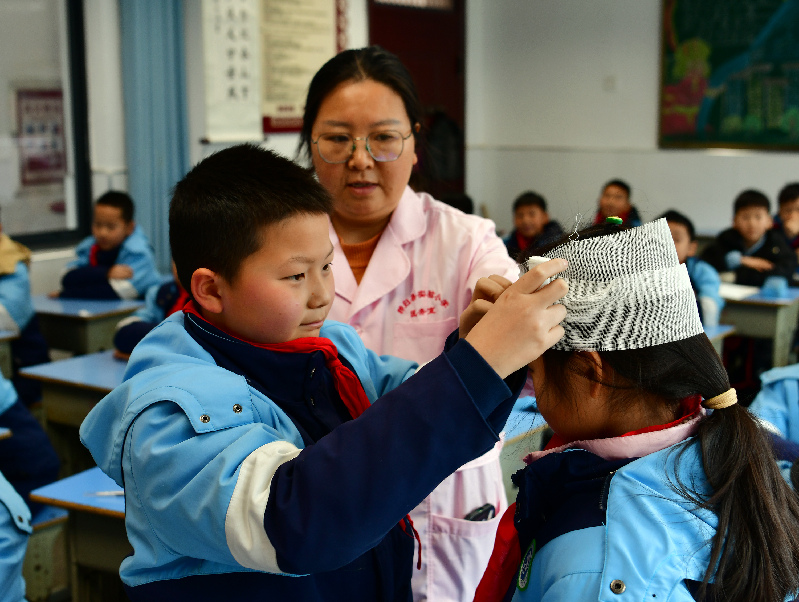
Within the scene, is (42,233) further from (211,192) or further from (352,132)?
(211,192)

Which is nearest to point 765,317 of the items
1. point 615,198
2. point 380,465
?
point 615,198

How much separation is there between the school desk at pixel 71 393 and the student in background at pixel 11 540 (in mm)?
1136

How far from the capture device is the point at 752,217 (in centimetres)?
544

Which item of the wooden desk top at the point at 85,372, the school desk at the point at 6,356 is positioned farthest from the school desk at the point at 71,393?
the school desk at the point at 6,356

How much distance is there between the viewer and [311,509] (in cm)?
70

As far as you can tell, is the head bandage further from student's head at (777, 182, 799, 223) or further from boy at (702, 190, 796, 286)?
student's head at (777, 182, 799, 223)

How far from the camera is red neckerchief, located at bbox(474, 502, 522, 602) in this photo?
1.03 meters

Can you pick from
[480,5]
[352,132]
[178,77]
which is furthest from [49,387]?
[480,5]

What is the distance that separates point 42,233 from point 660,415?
506 cm

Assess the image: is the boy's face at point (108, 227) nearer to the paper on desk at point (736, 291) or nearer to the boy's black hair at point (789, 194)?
the paper on desk at point (736, 291)

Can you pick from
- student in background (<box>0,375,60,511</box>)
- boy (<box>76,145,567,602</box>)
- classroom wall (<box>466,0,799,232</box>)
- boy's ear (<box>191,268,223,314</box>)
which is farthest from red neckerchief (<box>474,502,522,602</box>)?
classroom wall (<box>466,0,799,232</box>)

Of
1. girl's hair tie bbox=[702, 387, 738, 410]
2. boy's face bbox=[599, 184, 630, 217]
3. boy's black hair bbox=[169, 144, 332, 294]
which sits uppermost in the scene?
boy's black hair bbox=[169, 144, 332, 294]

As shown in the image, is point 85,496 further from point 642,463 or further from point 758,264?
point 758,264

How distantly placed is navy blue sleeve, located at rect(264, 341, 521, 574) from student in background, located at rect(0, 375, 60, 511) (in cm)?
188
